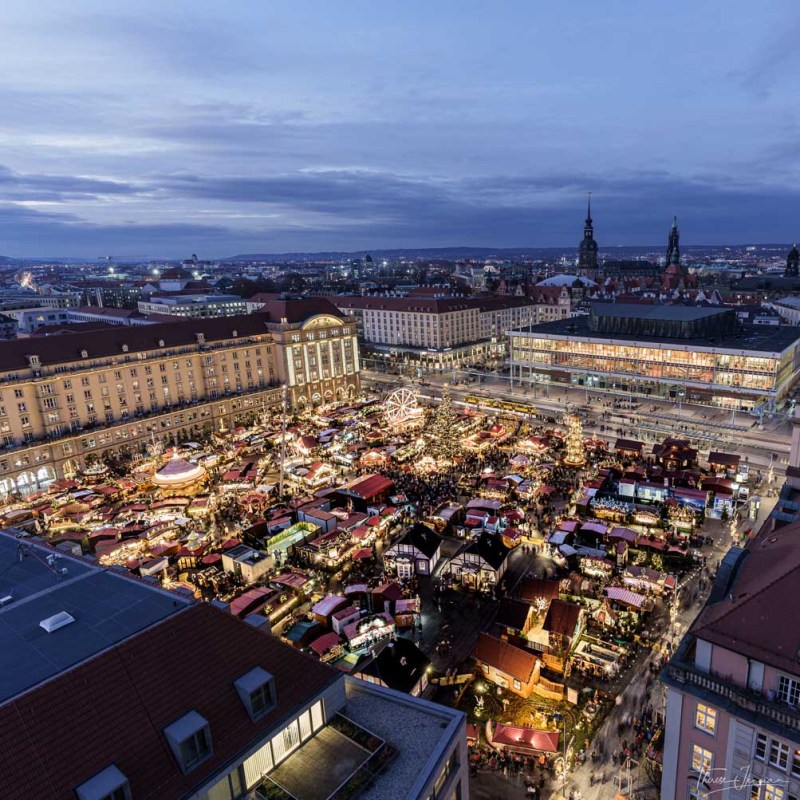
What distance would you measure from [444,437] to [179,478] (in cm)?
3620

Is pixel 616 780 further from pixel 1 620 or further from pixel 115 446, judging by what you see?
pixel 115 446

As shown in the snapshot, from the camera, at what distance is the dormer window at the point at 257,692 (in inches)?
715

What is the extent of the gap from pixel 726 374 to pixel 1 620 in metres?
107

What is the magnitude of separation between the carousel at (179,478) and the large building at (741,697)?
5479cm

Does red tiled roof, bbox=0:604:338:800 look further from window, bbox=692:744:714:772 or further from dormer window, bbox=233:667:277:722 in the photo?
window, bbox=692:744:714:772

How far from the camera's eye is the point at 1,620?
66.3 ft

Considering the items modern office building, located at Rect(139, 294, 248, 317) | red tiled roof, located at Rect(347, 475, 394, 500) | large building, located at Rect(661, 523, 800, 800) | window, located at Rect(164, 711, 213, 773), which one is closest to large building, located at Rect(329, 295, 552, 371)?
modern office building, located at Rect(139, 294, 248, 317)

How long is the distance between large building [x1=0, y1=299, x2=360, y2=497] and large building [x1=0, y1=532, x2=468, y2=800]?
63.2m

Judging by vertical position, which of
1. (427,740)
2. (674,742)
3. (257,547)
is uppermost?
(427,740)

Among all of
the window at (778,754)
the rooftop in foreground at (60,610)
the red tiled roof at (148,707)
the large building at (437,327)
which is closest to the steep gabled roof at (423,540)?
the red tiled roof at (148,707)

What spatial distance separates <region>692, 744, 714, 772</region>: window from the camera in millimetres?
21844

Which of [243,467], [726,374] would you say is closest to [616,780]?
[243,467]

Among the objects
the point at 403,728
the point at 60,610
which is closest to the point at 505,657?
the point at 403,728

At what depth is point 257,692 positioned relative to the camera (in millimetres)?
18453
